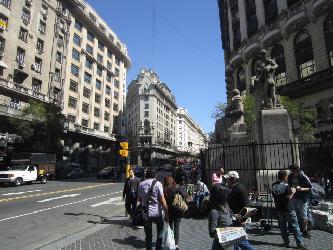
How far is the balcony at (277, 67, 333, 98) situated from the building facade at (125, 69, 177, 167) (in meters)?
61.9

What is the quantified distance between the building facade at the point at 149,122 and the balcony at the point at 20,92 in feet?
161

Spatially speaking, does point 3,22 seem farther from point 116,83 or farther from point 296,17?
point 296,17

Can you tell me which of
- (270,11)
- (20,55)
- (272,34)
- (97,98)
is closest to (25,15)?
(20,55)

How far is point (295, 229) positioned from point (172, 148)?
11182 centimetres

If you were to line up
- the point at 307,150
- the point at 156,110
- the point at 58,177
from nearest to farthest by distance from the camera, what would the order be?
the point at 307,150, the point at 58,177, the point at 156,110

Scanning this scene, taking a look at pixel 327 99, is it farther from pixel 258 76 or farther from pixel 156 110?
pixel 156 110

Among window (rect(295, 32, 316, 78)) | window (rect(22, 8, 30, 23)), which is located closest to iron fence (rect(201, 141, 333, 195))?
window (rect(295, 32, 316, 78))

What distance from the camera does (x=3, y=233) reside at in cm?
859

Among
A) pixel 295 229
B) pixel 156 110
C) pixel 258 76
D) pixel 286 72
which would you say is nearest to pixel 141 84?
pixel 156 110

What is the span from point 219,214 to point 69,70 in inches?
1998

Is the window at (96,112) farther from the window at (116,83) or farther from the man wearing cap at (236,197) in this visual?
the man wearing cap at (236,197)

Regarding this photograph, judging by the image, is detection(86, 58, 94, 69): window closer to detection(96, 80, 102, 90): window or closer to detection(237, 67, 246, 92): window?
detection(96, 80, 102, 90): window

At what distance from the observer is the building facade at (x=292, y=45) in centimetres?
2975

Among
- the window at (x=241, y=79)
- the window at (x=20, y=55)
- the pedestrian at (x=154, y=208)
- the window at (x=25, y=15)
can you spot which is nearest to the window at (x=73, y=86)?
the window at (x=20, y=55)
